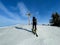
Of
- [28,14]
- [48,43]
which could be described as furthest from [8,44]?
[28,14]

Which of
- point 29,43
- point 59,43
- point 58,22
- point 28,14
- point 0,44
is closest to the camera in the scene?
point 0,44

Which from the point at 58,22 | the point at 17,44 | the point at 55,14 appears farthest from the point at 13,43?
the point at 55,14

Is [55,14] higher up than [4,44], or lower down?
higher up

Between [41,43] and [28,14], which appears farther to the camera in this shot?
[28,14]

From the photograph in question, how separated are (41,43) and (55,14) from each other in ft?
133

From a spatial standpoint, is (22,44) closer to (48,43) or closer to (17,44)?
(17,44)

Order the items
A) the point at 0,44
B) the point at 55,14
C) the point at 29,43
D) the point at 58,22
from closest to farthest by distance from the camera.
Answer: the point at 0,44 → the point at 29,43 → the point at 58,22 → the point at 55,14

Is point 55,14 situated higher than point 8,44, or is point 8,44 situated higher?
point 55,14

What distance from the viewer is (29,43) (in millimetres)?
11930

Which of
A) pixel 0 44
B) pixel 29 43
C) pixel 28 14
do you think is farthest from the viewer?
pixel 28 14

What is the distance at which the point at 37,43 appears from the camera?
12219 millimetres

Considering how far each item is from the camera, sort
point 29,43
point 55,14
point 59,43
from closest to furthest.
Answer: point 29,43 → point 59,43 → point 55,14

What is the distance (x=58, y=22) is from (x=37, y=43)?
1248 inches

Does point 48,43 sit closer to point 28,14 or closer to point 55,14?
point 28,14
